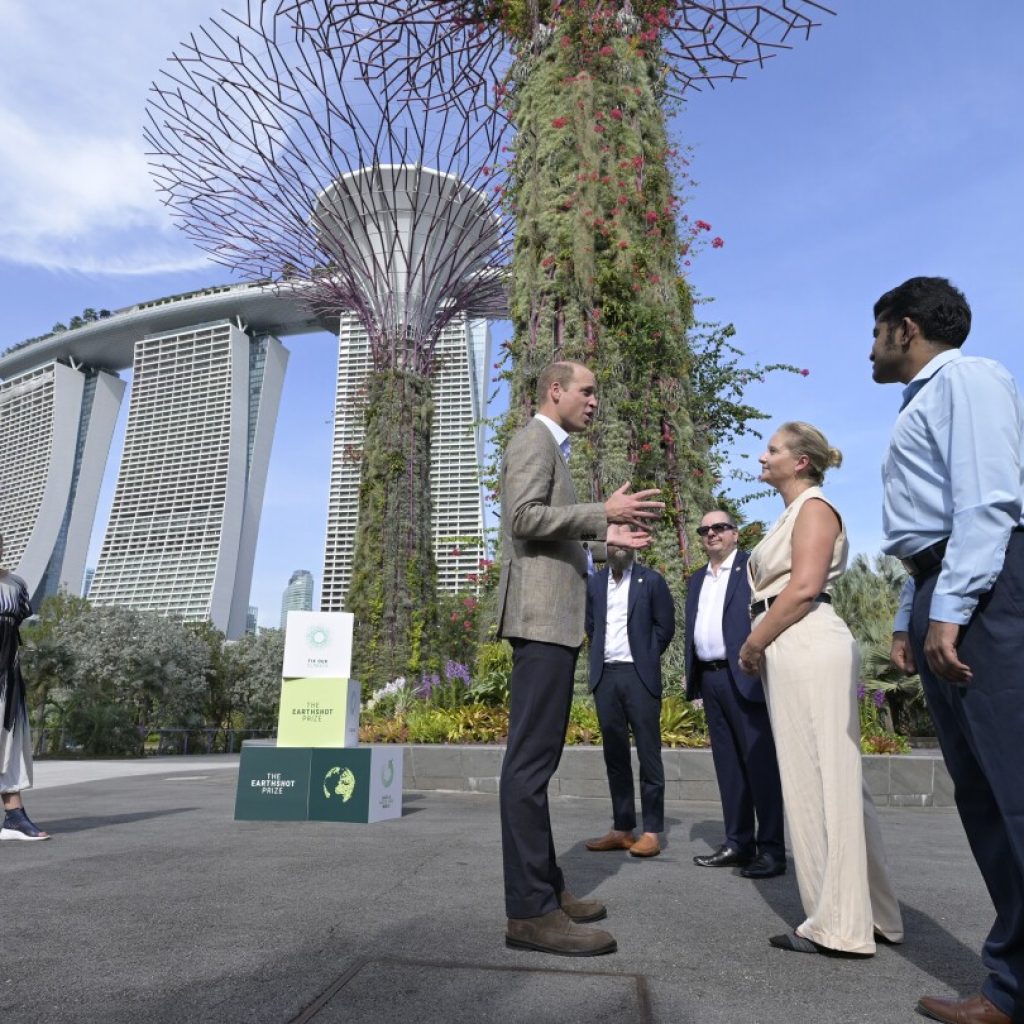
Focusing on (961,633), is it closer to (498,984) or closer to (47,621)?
(498,984)

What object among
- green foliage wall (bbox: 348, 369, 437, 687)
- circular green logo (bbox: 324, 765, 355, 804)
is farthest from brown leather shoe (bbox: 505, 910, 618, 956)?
green foliage wall (bbox: 348, 369, 437, 687)

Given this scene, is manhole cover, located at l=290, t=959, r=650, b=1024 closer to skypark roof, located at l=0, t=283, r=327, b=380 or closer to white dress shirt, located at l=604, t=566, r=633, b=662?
white dress shirt, located at l=604, t=566, r=633, b=662

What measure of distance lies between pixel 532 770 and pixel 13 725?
4098mm

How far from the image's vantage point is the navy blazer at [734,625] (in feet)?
14.9

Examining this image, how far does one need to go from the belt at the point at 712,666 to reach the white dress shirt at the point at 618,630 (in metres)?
0.45

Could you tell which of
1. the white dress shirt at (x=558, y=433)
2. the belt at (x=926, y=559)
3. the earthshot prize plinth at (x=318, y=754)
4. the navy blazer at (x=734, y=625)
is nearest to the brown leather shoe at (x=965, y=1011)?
the belt at (x=926, y=559)

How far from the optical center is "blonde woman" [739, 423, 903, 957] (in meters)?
2.79

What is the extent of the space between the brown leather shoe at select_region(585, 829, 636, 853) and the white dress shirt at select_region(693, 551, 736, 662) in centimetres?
107

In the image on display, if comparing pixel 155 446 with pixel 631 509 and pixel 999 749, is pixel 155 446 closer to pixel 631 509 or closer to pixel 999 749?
pixel 631 509

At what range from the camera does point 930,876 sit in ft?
14.0

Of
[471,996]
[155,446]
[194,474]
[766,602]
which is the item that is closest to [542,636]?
[766,602]

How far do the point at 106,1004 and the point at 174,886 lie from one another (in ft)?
5.20

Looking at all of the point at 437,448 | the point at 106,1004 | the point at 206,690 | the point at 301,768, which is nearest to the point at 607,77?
the point at 301,768

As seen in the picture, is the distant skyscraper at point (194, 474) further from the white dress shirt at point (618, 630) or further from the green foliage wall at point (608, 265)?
the white dress shirt at point (618, 630)
